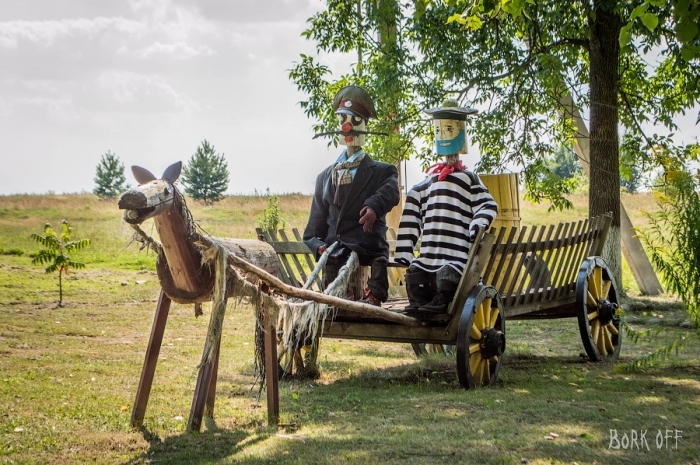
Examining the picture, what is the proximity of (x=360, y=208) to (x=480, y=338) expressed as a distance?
4.23 feet

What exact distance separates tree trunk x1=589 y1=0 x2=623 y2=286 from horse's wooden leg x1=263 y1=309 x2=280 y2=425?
740 cm

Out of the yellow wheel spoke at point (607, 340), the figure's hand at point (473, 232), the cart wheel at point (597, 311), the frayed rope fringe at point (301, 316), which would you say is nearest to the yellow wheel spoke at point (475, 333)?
the figure's hand at point (473, 232)

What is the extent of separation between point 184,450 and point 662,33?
9.20 meters

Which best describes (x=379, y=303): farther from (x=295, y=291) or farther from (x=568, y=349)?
(x=568, y=349)

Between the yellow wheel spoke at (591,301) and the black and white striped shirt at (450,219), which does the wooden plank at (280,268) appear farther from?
the yellow wheel spoke at (591,301)

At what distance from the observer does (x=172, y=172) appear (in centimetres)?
401

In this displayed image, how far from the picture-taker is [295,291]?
4.44 metres

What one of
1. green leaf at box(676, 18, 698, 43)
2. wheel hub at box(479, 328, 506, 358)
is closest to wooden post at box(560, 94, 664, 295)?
wheel hub at box(479, 328, 506, 358)

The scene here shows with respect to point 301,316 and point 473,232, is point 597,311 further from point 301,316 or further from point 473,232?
point 301,316

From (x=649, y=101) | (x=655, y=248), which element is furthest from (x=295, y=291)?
(x=649, y=101)

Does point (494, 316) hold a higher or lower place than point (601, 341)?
higher

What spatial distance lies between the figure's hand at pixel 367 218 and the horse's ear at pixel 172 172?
1.97m

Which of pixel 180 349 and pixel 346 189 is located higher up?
pixel 346 189

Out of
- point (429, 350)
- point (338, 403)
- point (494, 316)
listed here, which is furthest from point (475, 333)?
point (429, 350)
